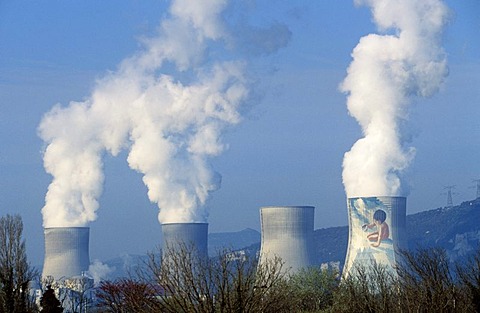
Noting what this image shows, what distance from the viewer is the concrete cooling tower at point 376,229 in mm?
48469

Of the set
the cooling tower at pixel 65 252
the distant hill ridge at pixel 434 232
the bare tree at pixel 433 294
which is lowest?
the bare tree at pixel 433 294

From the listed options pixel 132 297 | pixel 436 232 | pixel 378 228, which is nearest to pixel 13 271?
pixel 132 297

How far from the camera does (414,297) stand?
22.3 m

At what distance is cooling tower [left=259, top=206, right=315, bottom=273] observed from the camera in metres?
50.6

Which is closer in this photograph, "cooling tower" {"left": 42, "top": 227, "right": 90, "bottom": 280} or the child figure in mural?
the child figure in mural

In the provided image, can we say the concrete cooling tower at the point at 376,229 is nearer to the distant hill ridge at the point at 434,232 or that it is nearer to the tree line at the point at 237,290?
the tree line at the point at 237,290

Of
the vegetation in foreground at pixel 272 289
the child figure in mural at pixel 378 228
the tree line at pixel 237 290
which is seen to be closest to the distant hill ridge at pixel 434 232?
the child figure in mural at pixel 378 228

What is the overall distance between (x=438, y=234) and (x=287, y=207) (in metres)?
131

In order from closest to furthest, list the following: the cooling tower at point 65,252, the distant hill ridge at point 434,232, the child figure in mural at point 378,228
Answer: the child figure in mural at point 378,228, the cooling tower at point 65,252, the distant hill ridge at point 434,232

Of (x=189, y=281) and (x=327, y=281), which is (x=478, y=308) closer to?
(x=189, y=281)

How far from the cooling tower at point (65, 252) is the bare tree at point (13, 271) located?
31.0 metres

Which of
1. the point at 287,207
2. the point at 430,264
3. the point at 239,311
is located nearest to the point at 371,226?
the point at 287,207

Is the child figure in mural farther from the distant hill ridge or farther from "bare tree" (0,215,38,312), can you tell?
the distant hill ridge

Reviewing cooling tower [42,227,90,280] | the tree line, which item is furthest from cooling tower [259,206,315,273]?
the tree line
